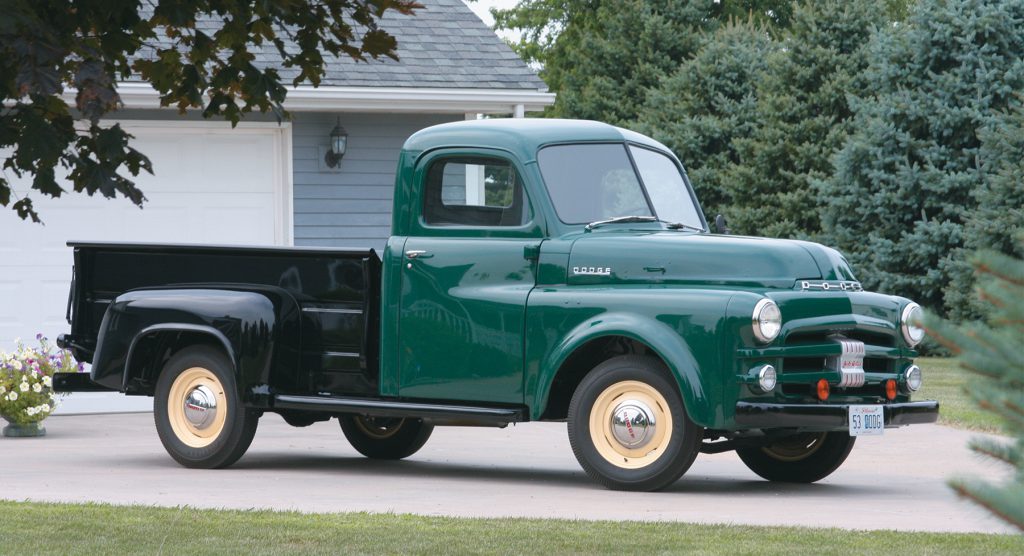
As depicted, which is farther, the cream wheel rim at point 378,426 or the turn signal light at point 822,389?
the cream wheel rim at point 378,426

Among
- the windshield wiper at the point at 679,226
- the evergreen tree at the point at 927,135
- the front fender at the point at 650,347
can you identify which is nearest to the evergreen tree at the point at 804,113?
the evergreen tree at the point at 927,135

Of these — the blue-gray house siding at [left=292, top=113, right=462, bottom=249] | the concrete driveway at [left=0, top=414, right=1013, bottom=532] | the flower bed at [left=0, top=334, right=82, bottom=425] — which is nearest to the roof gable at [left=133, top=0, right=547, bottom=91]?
the blue-gray house siding at [left=292, top=113, right=462, bottom=249]

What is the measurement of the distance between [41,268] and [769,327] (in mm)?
8937

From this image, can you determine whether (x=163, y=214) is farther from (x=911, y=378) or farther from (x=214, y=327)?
(x=911, y=378)

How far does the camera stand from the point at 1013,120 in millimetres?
22375

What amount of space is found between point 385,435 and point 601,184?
103 inches

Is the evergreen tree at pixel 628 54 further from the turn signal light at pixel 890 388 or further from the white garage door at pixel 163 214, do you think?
the turn signal light at pixel 890 388

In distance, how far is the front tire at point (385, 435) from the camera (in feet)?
37.7

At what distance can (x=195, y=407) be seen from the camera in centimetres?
1056

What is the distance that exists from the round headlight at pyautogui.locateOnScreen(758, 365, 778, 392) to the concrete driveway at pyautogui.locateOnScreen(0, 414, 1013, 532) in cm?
64

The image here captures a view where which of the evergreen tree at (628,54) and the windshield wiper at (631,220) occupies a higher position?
the evergreen tree at (628,54)

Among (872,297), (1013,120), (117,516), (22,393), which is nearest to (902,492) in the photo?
(872,297)

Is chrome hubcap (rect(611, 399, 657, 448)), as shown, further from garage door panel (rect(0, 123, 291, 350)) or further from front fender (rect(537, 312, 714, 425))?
garage door panel (rect(0, 123, 291, 350))

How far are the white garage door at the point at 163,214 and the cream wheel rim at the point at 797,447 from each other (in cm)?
739
